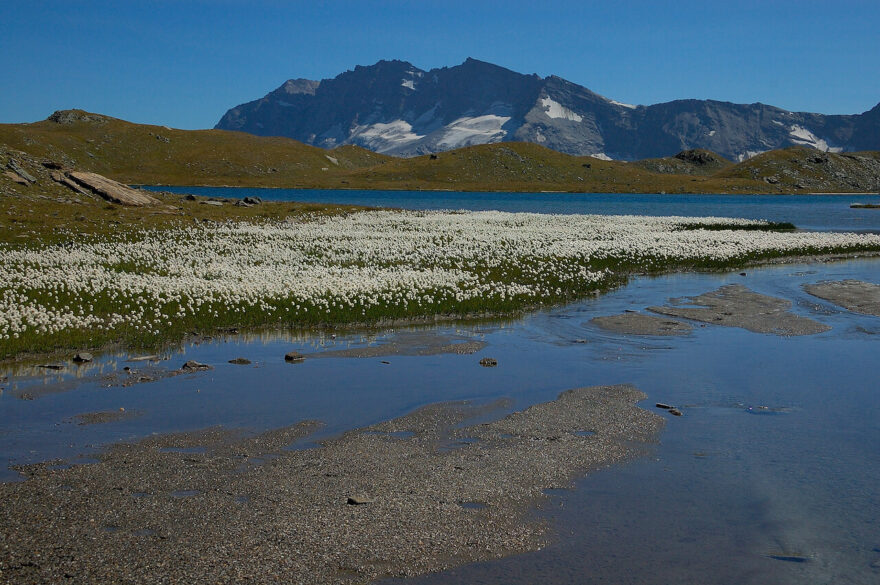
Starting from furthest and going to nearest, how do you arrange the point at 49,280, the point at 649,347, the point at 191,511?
the point at 49,280
the point at 649,347
the point at 191,511

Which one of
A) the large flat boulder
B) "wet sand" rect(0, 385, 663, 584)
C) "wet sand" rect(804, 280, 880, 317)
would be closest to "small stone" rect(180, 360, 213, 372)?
"wet sand" rect(0, 385, 663, 584)

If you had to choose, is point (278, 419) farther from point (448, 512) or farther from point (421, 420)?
point (448, 512)

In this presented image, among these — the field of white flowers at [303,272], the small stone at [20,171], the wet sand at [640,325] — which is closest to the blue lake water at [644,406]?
the wet sand at [640,325]

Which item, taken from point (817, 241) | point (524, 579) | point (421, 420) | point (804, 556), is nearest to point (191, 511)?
point (524, 579)

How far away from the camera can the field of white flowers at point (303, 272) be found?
74.5ft

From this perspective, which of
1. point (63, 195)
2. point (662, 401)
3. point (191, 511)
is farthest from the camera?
point (63, 195)

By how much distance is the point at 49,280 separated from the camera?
2672 centimetres

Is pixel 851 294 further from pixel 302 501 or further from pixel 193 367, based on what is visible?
pixel 302 501

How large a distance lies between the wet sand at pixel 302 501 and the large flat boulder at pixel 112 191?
53.8 meters

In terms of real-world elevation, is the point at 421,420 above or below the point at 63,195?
below

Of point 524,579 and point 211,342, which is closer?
point 524,579

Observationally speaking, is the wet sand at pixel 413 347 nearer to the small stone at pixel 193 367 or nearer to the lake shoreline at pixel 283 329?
the lake shoreline at pixel 283 329

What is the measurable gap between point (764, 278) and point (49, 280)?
31.5 meters

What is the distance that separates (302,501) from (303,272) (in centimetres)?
2165
